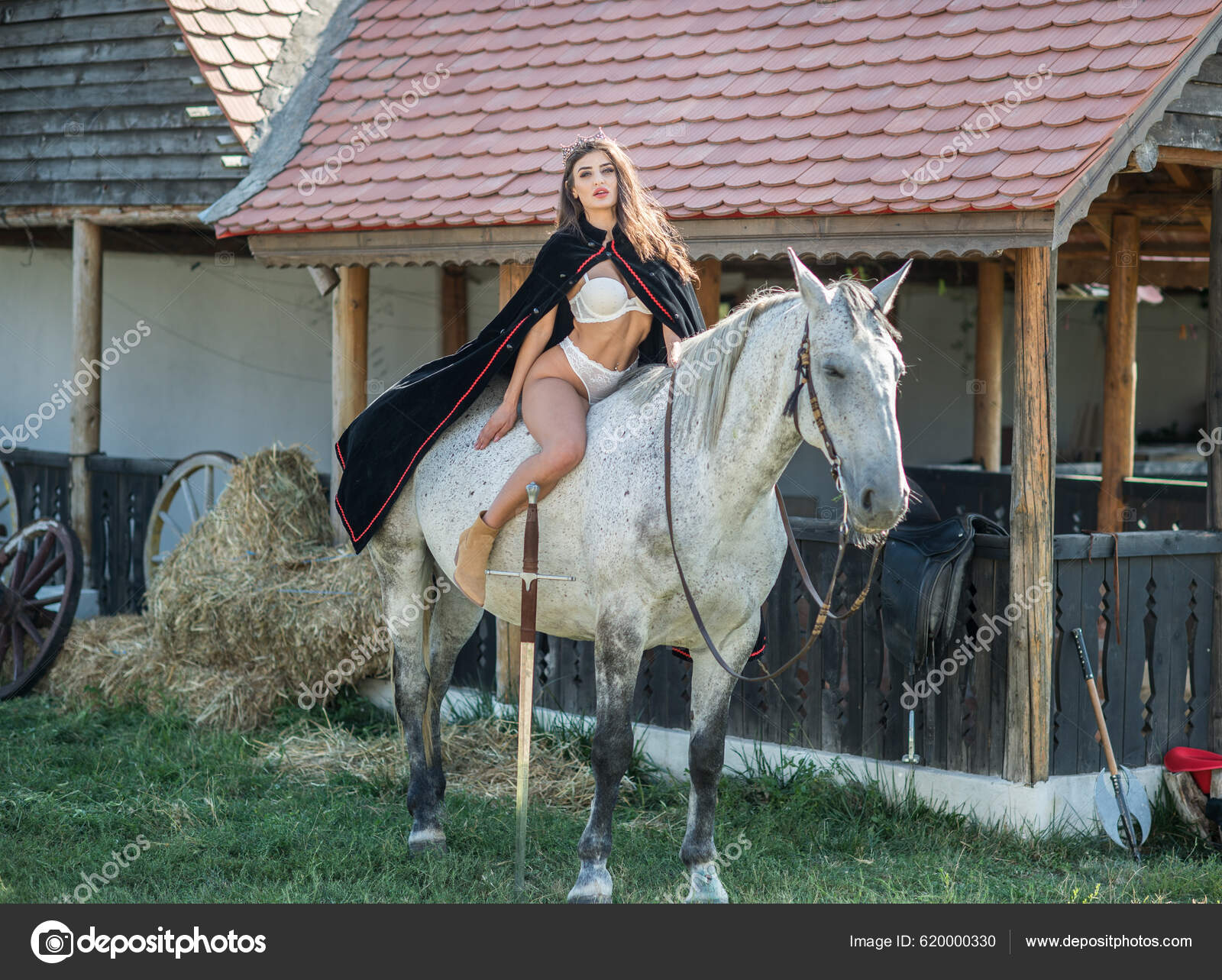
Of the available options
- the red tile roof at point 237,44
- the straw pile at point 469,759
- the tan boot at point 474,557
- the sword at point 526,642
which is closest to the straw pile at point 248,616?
the straw pile at point 469,759

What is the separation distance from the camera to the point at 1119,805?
5.69 metres

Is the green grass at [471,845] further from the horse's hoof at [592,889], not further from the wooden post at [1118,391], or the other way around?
the wooden post at [1118,391]

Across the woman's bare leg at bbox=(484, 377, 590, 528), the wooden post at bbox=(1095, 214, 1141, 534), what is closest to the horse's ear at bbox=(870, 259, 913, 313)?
the woman's bare leg at bbox=(484, 377, 590, 528)

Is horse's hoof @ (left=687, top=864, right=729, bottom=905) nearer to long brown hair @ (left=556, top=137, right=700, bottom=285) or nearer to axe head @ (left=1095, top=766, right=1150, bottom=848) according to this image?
axe head @ (left=1095, top=766, right=1150, bottom=848)

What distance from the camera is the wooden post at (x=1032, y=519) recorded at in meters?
5.54

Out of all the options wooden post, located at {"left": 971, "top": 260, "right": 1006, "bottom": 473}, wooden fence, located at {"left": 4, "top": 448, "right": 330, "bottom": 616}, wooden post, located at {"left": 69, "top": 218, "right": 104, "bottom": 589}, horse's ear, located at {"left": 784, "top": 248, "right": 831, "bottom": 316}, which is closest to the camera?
horse's ear, located at {"left": 784, "top": 248, "right": 831, "bottom": 316}

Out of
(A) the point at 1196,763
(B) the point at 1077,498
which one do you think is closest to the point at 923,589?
(A) the point at 1196,763

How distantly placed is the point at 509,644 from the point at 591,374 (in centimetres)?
266

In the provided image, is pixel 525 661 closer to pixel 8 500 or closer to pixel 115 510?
pixel 115 510

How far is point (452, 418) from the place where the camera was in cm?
524

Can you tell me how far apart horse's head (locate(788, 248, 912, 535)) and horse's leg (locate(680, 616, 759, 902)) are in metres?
0.85

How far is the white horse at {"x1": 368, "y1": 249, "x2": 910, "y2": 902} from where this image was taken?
3.82 m

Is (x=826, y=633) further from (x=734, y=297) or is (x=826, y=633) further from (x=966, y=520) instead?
(x=734, y=297)
